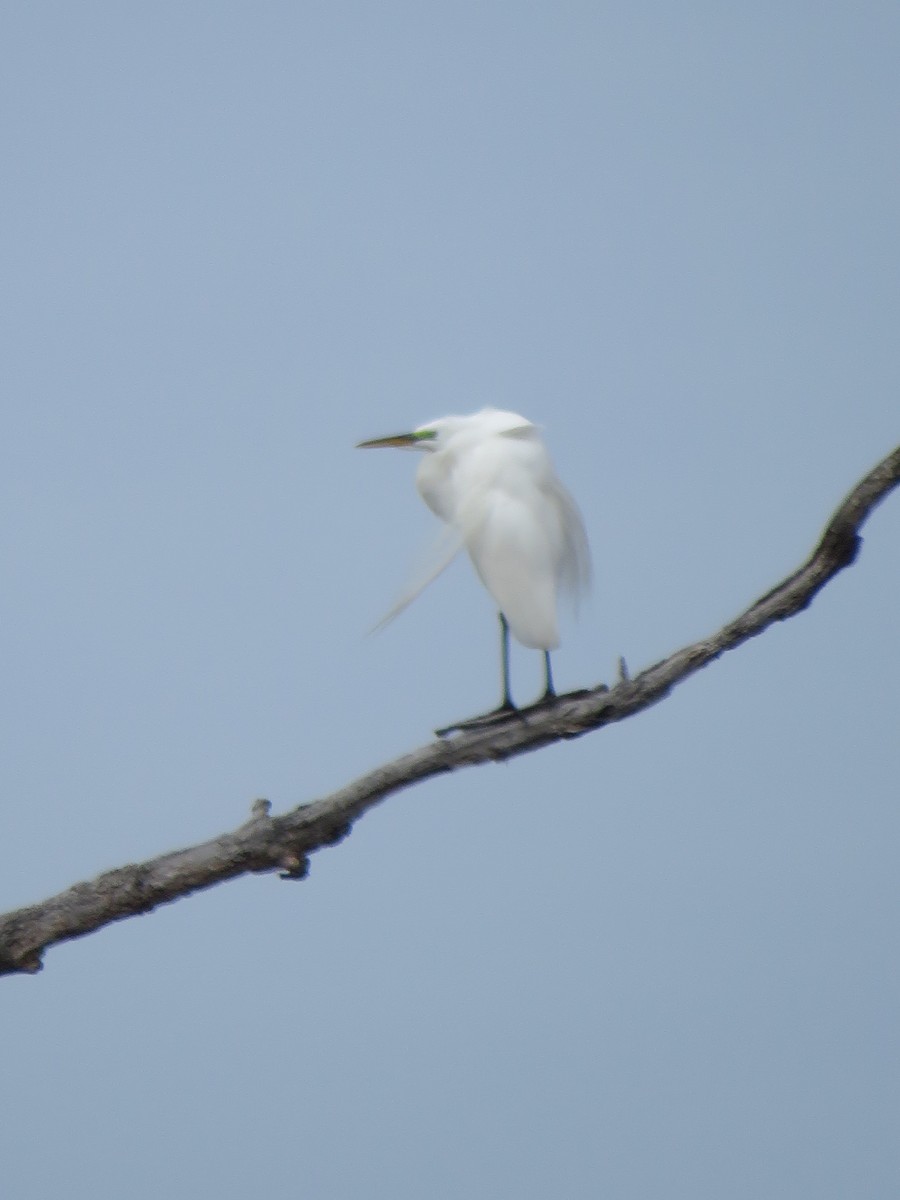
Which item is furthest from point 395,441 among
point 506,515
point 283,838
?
point 283,838

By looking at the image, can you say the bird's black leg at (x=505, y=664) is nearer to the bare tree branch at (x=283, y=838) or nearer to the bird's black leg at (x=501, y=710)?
the bird's black leg at (x=501, y=710)

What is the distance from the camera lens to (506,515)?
6.26 ft

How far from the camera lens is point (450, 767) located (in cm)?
160

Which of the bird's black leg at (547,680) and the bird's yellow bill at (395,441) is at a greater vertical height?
the bird's yellow bill at (395,441)

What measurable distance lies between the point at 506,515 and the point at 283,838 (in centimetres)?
54

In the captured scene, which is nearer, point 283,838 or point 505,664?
point 283,838

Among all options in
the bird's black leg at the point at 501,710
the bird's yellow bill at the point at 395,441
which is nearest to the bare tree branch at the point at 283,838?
the bird's black leg at the point at 501,710

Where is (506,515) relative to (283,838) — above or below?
above

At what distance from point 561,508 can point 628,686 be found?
0.45 metres

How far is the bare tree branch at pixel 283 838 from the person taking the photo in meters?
1.54

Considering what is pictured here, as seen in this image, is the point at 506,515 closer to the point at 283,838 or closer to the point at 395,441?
the point at 395,441

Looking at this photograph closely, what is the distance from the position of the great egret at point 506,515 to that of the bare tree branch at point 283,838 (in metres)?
0.24

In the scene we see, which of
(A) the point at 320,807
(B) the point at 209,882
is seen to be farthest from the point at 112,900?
(A) the point at 320,807

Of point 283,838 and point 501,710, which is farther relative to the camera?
point 501,710
